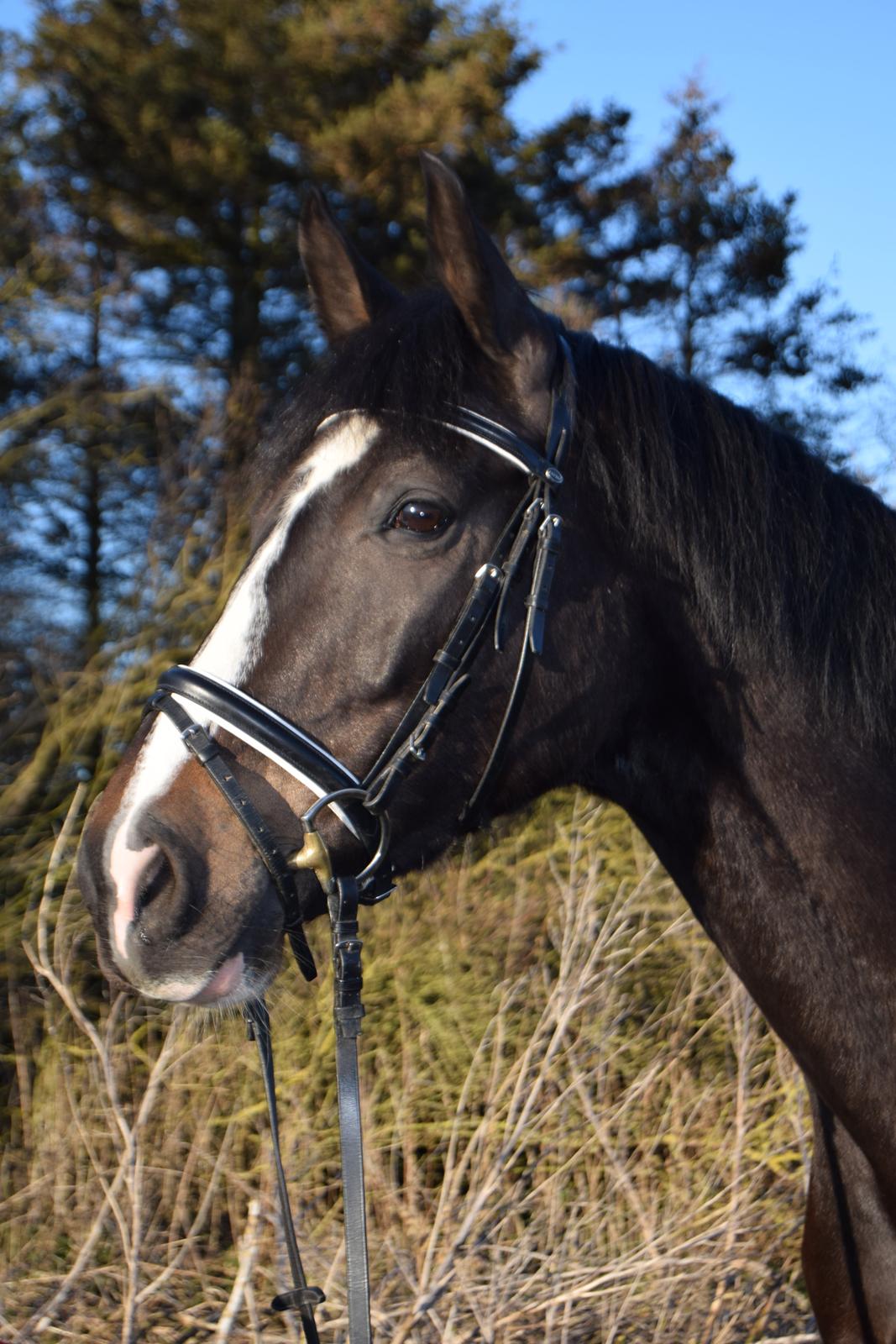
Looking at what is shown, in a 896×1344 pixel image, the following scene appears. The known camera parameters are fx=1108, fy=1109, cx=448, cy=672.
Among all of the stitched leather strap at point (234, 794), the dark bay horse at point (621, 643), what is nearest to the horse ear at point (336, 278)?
the dark bay horse at point (621, 643)

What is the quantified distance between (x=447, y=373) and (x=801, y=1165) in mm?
3763

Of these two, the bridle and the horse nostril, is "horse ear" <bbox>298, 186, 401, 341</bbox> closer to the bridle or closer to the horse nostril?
the bridle

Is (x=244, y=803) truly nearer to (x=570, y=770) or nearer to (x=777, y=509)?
(x=570, y=770)

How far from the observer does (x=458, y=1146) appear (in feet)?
16.3

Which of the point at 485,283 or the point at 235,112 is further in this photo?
the point at 235,112

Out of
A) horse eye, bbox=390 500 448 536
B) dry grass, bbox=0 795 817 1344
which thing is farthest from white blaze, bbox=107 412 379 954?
dry grass, bbox=0 795 817 1344

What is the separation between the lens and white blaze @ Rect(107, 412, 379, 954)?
5.75 feet

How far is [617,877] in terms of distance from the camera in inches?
228

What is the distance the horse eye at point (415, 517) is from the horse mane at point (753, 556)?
0.33 meters

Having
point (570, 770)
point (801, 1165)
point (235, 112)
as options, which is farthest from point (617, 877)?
point (235, 112)

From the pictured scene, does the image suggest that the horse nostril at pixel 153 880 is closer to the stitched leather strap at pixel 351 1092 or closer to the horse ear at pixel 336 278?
the stitched leather strap at pixel 351 1092

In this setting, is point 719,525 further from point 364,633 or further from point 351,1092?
point 351,1092

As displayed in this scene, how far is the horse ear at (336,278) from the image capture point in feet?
7.50

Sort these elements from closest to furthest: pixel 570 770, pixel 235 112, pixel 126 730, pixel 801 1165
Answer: pixel 570 770 → pixel 801 1165 → pixel 126 730 → pixel 235 112
